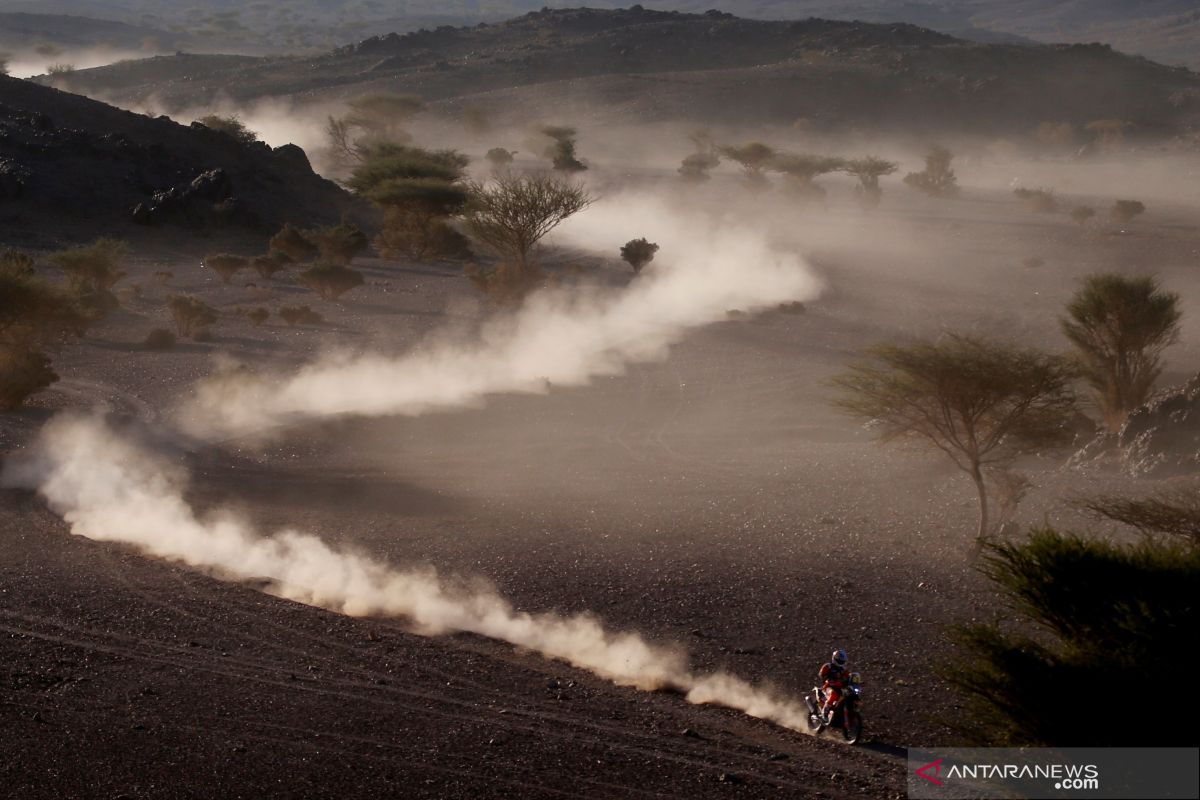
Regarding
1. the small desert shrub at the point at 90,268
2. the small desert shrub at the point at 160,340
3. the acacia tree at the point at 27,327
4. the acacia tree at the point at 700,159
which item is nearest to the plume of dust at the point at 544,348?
the acacia tree at the point at 27,327

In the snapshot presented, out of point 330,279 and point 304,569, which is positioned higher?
point 330,279

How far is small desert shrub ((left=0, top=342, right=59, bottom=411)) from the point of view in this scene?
25953 millimetres

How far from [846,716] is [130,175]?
179ft

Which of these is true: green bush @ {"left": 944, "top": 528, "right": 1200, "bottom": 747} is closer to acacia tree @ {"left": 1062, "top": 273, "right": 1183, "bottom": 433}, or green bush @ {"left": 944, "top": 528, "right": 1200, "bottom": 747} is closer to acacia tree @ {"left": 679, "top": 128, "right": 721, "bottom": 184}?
acacia tree @ {"left": 1062, "top": 273, "right": 1183, "bottom": 433}

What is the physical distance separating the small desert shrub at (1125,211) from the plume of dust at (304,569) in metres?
46.4

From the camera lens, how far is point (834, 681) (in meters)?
11.8

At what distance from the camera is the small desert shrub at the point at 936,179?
69.4 metres

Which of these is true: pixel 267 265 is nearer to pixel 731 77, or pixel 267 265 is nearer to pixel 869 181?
pixel 869 181

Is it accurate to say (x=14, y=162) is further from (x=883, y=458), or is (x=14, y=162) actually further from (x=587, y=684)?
(x=587, y=684)

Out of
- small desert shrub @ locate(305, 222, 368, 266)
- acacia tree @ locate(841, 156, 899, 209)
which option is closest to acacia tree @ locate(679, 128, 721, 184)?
acacia tree @ locate(841, 156, 899, 209)

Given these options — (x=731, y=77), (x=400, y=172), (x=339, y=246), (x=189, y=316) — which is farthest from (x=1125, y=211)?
(x=731, y=77)

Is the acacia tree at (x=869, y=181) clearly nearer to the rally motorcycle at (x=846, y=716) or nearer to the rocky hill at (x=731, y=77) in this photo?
the rocky hill at (x=731, y=77)

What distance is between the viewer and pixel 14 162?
185ft

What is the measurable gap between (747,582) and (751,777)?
619 cm
